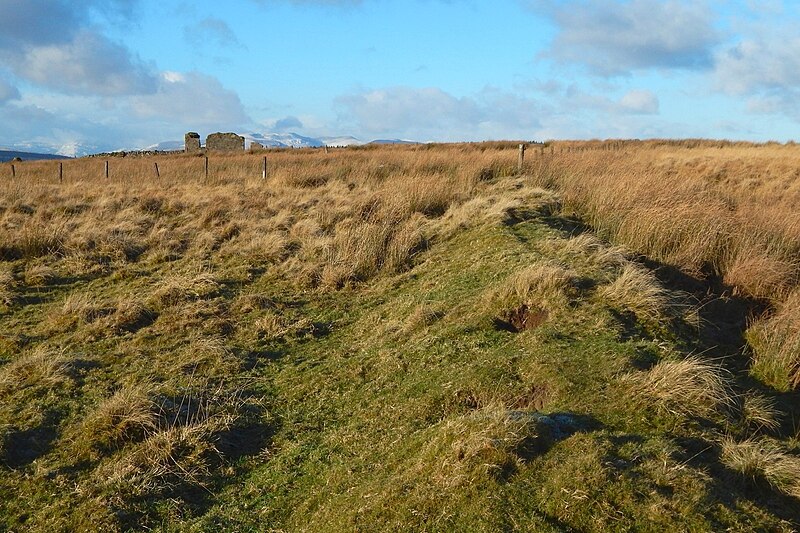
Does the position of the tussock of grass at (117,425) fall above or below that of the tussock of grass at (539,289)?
below

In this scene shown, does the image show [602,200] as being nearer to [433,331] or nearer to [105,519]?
[433,331]

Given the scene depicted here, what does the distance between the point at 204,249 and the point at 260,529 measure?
709 centimetres

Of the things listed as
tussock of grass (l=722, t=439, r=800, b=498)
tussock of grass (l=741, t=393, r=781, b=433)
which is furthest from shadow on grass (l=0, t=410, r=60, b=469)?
tussock of grass (l=741, t=393, r=781, b=433)

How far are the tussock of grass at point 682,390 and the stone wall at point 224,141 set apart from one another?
3256cm

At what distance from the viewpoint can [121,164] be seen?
23.7 metres

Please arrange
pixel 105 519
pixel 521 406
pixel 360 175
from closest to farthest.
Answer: pixel 105 519 → pixel 521 406 → pixel 360 175

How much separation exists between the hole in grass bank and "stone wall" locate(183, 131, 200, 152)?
31324mm

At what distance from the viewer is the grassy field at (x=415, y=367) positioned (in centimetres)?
356

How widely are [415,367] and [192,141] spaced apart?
32.0 metres

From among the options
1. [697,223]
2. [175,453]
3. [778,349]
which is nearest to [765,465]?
[778,349]

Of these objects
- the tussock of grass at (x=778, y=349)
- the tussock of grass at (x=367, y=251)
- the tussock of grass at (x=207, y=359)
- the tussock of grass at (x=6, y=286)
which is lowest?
the tussock of grass at (x=207, y=359)

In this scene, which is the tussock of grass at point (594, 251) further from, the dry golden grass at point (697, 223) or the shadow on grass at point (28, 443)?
the shadow on grass at point (28, 443)

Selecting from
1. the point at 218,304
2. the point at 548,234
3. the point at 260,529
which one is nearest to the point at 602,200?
the point at 548,234

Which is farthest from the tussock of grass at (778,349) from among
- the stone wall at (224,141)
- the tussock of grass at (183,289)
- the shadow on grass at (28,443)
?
the stone wall at (224,141)
